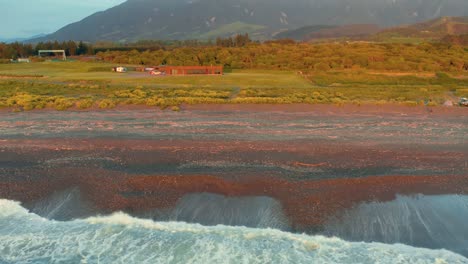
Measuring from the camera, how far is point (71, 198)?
599 inches

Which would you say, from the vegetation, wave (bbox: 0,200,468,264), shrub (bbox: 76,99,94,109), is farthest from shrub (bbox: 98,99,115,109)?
the vegetation

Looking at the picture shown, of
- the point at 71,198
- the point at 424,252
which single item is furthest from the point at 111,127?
the point at 424,252

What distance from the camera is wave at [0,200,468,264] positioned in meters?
11.6

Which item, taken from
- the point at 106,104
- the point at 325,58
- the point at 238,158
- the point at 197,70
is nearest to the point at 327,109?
the point at 238,158

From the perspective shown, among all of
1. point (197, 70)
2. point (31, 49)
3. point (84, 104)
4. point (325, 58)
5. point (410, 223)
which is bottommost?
point (410, 223)

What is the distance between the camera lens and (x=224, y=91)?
42.0 metres

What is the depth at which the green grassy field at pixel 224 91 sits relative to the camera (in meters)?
35.3

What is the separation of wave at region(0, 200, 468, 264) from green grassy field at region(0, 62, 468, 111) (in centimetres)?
2029

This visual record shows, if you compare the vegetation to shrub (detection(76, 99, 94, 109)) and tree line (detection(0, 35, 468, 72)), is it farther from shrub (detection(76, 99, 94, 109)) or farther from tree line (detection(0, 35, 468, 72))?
shrub (detection(76, 99, 94, 109))

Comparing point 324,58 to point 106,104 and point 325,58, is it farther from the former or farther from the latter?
point 106,104

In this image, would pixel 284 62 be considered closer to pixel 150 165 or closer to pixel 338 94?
pixel 338 94

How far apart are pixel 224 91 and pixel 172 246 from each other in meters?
30.8

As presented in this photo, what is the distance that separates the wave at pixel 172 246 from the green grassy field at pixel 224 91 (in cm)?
2029

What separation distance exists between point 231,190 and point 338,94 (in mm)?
26805
